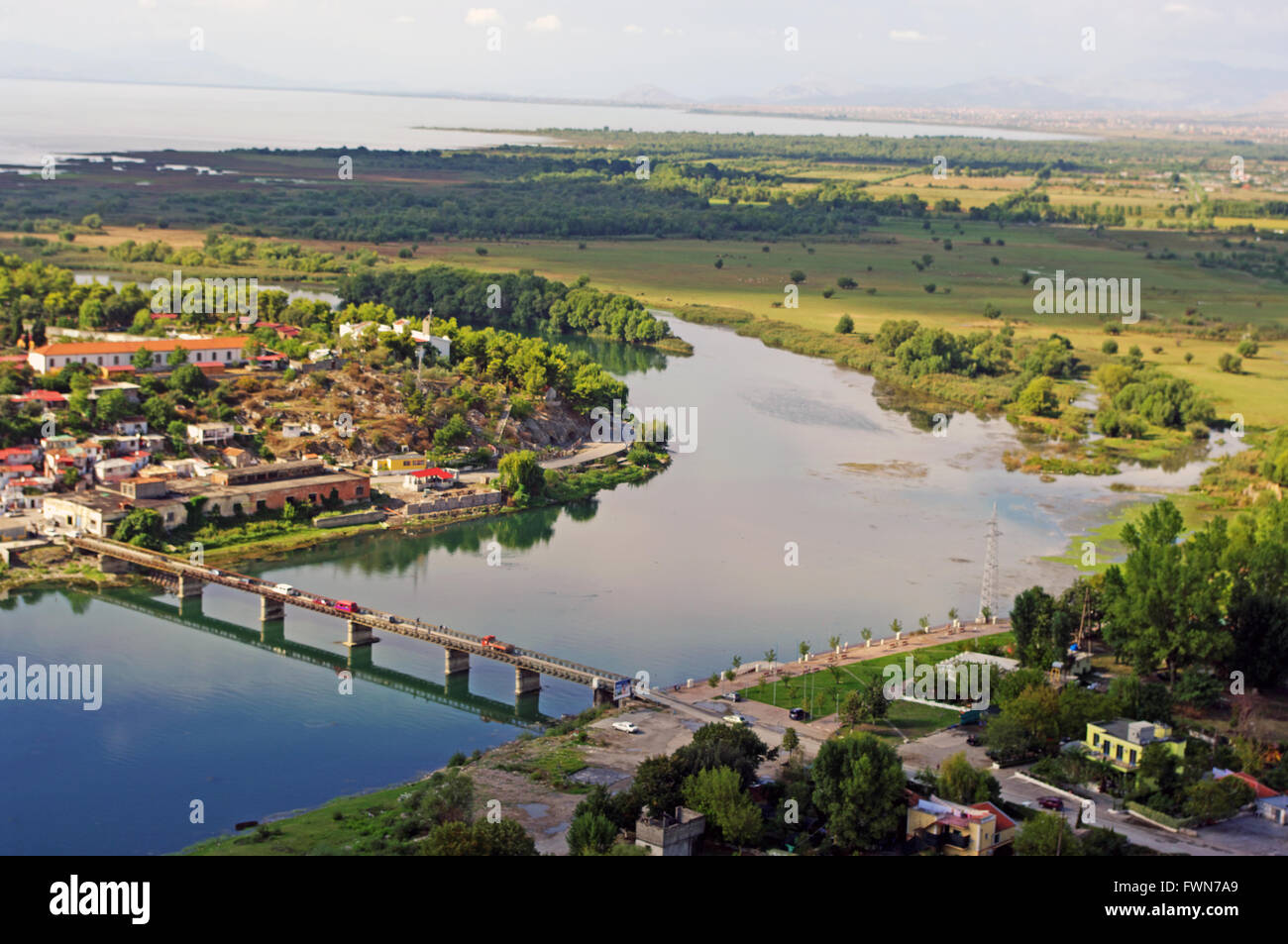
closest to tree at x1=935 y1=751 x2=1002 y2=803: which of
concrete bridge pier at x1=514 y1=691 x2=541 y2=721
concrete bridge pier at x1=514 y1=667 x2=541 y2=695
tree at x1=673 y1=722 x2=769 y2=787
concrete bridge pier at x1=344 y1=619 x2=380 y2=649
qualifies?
tree at x1=673 y1=722 x2=769 y2=787

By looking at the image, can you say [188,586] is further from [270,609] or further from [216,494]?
[216,494]

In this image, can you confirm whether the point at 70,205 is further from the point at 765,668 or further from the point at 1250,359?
the point at 765,668

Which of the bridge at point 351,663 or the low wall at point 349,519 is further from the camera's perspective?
the low wall at point 349,519

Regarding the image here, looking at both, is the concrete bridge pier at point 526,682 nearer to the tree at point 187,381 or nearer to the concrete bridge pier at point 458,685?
the concrete bridge pier at point 458,685

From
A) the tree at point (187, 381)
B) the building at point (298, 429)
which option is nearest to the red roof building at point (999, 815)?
the building at point (298, 429)

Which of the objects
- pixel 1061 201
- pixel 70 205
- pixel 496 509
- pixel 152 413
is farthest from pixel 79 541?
pixel 1061 201

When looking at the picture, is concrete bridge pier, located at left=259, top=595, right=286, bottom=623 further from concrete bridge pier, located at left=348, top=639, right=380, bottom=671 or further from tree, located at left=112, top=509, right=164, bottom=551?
tree, located at left=112, top=509, right=164, bottom=551

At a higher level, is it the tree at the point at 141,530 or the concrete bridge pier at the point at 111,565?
the tree at the point at 141,530

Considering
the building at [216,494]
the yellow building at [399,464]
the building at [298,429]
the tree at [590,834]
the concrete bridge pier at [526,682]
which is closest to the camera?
the tree at [590,834]

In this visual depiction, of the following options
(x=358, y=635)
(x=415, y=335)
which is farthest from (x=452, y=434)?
(x=358, y=635)
